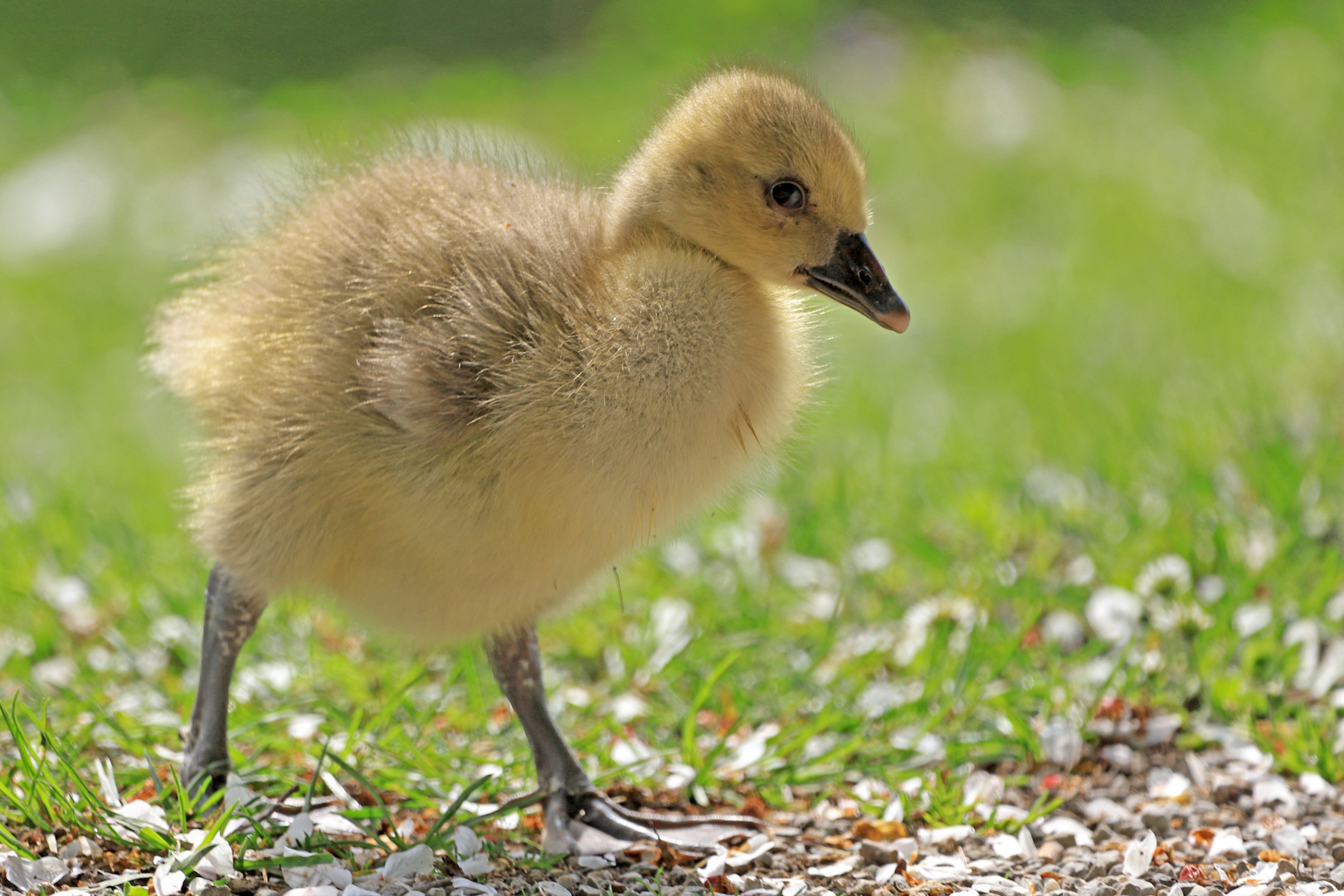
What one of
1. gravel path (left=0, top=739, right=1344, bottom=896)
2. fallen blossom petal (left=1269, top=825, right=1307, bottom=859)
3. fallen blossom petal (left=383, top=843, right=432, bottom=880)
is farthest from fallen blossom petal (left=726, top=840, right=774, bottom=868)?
fallen blossom petal (left=1269, top=825, right=1307, bottom=859)

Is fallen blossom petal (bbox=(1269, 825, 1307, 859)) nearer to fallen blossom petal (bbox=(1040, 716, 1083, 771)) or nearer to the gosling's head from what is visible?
fallen blossom petal (bbox=(1040, 716, 1083, 771))

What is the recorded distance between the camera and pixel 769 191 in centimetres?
264

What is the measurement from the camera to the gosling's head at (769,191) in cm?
262

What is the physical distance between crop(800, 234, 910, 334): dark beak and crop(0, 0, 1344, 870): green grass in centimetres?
29

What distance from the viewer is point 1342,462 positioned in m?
4.27

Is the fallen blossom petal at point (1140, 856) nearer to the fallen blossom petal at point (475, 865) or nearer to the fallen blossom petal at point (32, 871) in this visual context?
the fallen blossom petal at point (475, 865)

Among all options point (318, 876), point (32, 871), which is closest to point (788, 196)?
point (318, 876)

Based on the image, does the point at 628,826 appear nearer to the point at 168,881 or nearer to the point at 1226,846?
the point at 168,881

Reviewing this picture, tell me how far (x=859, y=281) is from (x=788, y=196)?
8.3 inches

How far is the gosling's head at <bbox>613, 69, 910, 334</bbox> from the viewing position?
262 centimetres

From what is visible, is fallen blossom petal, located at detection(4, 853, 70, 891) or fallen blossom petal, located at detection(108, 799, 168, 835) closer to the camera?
fallen blossom petal, located at detection(4, 853, 70, 891)

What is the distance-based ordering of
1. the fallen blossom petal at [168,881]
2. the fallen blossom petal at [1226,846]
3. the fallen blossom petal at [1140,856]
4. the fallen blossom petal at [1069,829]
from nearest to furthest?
the fallen blossom petal at [168,881] < the fallen blossom petal at [1140,856] < the fallen blossom petal at [1226,846] < the fallen blossom petal at [1069,829]

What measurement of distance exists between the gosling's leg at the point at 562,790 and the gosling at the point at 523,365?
20 mm

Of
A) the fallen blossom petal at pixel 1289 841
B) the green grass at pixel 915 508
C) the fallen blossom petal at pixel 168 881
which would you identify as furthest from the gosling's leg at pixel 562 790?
the fallen blossom petal at pixel 1289 841
